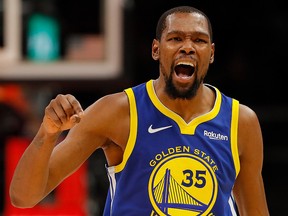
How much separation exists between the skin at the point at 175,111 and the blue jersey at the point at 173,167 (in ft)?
0.17

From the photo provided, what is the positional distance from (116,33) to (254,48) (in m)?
2.00

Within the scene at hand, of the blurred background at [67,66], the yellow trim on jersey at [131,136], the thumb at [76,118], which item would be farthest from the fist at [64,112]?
the blurred background at [67,66]

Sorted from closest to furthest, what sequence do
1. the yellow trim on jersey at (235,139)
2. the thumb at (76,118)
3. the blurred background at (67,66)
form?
the thumb at (76,118), the yellow trim on jersey at (235,139), the blurred background at (67,66)

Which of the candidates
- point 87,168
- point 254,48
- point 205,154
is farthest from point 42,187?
point 254,48

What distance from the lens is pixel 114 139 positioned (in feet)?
10.5

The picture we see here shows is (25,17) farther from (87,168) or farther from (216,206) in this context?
(216,206)

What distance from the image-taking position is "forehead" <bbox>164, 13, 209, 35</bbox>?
10.3 ft

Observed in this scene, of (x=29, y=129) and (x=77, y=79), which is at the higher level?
(x=77, y=79)

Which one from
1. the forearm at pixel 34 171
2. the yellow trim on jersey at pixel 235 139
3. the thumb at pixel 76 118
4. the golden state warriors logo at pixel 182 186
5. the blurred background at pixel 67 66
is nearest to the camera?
the thumb at pixel 76 118

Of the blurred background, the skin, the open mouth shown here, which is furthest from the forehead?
the blurred background

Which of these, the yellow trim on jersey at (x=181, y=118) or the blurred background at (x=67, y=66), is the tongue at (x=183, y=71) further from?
the blurred background at (x=67, y=66)

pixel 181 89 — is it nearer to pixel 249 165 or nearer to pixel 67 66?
pixel 249 165

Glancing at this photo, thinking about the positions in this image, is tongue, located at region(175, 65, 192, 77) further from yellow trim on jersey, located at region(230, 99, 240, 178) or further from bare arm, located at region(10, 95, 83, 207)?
bare arm, located at region(10, 95, 83, 207)

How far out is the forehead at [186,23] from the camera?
3.15 metres
